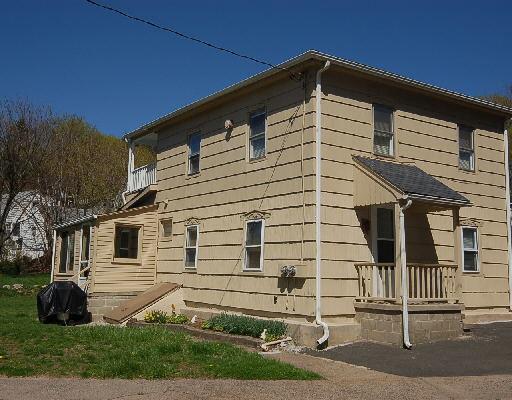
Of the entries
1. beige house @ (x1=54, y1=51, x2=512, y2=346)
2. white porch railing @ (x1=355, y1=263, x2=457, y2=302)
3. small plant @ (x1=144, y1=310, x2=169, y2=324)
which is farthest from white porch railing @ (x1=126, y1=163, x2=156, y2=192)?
white porch railing @ (x1=355, y1=263, x2=457, y2=302)

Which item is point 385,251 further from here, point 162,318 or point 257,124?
point 162,318

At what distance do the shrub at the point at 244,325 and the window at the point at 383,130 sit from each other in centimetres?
500

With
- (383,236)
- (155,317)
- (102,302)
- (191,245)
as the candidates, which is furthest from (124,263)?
(383,236)

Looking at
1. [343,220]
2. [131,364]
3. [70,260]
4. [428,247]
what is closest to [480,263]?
[428,247]

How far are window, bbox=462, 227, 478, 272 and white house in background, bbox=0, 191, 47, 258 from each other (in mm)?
29780

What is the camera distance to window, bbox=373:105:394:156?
14.3m

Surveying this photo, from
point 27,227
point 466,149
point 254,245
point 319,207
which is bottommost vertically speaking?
point 254,245

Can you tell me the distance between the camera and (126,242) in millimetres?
18516

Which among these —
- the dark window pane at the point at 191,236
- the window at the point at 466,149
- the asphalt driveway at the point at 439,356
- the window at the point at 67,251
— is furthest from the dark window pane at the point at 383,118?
the window at the point at 67,251

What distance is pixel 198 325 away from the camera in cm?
1479

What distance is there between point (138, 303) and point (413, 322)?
7944 mm

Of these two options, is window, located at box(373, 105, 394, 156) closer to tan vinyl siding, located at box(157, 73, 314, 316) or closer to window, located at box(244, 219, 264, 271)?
tan vinyl siding, located at box(157, 73, 314, 316)

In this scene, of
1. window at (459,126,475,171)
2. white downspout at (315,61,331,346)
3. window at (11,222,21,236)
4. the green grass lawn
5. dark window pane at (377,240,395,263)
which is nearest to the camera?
the green grass lawn

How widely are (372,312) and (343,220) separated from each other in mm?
2165
